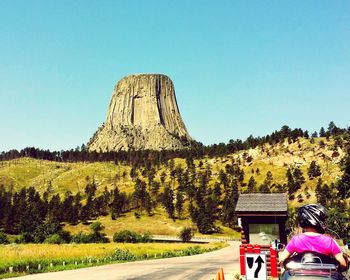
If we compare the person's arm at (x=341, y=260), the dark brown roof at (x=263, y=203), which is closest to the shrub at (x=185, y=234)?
the dark brown roof at (x=263, y=203)

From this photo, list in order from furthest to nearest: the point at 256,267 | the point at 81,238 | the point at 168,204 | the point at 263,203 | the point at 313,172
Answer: the point at 313,172
the point at 168,204
the point at 81,238
the point at 263,203
the point at 256,267

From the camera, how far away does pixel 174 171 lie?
541 feet

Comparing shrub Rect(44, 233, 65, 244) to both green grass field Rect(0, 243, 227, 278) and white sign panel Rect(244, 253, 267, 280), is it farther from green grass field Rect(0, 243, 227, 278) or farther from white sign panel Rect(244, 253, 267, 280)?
white sign panel Rect(244, 253, 267, 280)

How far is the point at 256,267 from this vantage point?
11.6 metres

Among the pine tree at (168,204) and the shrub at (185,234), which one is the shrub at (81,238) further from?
the pine tree at (168,204)

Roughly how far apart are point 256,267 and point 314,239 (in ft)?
21.0

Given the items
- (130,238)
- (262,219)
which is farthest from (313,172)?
(262,219)

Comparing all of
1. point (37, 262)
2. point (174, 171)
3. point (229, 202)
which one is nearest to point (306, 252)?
point (37, 262)

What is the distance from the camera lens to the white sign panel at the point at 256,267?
11469mm

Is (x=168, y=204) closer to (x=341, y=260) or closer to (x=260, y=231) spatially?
(x=260, y=231)

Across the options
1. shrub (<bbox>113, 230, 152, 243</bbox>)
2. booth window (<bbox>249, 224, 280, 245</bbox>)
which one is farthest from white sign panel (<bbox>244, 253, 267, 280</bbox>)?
shrub (<bbox>113, 230, 152, 243</bbox>)

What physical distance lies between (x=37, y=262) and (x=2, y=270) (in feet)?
12.4

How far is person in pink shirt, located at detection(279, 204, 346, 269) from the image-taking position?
5.52 m

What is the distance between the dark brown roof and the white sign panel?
10850 mm
